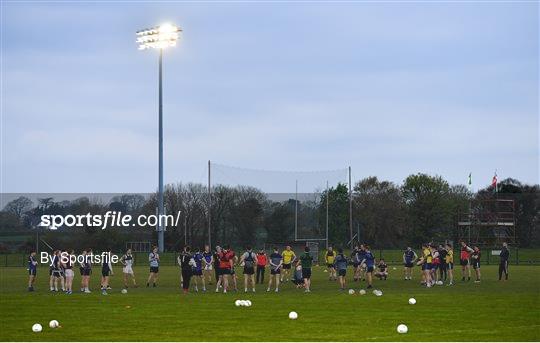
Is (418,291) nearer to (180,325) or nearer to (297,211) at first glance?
(180,325)

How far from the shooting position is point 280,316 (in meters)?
24.0

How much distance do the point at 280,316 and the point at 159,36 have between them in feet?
171

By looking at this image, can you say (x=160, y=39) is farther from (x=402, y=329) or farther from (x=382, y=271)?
(x=402, y=329)

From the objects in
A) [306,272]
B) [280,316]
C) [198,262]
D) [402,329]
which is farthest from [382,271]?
[402,329]

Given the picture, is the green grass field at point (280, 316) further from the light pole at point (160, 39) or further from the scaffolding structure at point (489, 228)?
the scaffolding structure at point (489, 228)

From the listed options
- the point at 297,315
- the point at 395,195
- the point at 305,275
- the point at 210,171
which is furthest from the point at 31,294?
the point at 395,195

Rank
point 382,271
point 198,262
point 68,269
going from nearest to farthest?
point 68,269 → point 198,262 → point 382,271

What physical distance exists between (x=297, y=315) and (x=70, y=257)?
14994mm

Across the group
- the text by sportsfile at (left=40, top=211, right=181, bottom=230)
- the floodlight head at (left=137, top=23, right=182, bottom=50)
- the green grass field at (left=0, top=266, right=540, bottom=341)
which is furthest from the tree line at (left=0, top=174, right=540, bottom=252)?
the green grass field at (left=0, top=266, right=540, bottom=341)

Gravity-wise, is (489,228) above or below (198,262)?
above

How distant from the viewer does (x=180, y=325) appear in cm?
2188

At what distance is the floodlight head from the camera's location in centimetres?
7294

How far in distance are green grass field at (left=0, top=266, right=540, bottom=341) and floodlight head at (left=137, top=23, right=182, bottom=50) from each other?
40.4 m

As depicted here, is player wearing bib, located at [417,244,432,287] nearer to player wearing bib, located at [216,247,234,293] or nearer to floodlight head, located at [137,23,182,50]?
player wearing bib, located at [216,247,234,293]
